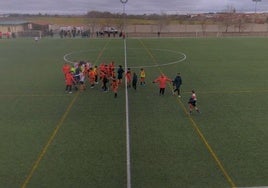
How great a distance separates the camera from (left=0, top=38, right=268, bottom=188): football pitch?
34.4 ft

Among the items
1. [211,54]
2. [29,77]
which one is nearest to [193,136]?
Result: [29,77]

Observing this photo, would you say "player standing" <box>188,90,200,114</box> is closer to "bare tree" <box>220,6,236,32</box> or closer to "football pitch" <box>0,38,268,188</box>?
"football pitch" <box>0,38,268,188</box>

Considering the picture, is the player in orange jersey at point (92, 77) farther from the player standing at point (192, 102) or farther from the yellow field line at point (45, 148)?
the player standing at point (192, 102)

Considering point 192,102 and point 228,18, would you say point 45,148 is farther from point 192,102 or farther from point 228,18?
point 228,18

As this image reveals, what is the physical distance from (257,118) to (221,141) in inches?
145

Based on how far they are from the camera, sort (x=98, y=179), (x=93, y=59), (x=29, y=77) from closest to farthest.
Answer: (x=98, y=179), (x=29, y=77), (x=93, y=59)

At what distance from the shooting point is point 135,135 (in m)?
13.9

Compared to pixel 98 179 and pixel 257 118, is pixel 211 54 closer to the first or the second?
pixel 257 118

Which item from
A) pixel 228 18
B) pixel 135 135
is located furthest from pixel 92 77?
pixel 228 18

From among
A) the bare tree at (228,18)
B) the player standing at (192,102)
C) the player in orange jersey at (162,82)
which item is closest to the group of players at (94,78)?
the player in orange jersey at (162,82)

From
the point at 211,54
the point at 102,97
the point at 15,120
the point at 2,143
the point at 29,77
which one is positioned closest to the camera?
the point at 2,143

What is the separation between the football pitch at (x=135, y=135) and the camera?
34.4 feet

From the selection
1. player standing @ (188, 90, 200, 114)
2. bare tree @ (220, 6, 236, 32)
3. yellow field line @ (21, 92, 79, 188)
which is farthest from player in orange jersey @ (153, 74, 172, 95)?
bare tree @ (220, 6, 236, 32)

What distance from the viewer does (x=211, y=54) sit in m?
38.3
